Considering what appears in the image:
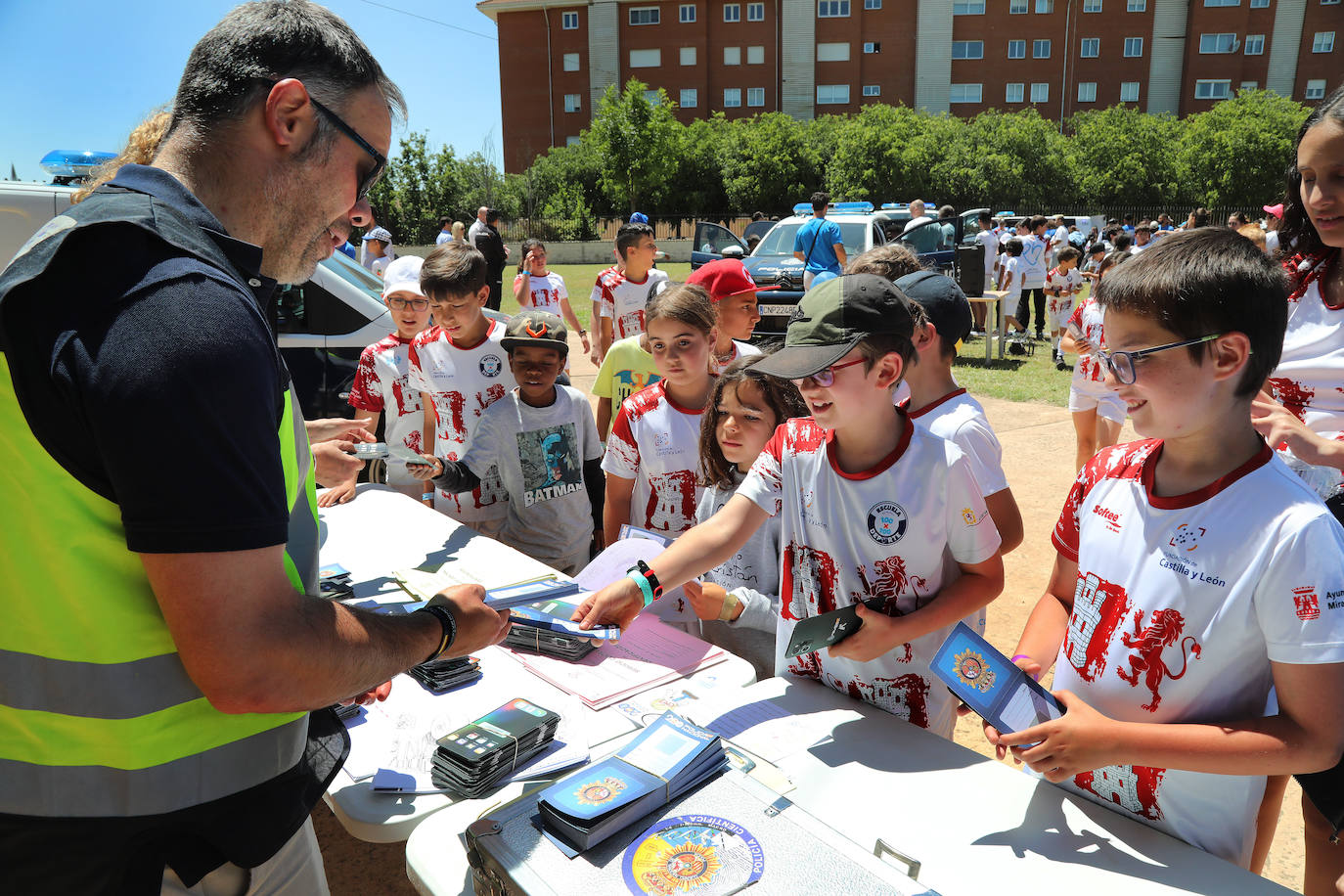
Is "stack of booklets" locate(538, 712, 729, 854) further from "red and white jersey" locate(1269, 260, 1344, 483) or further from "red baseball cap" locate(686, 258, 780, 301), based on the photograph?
"red baseball cap" locate(686, 258, 780, 301)

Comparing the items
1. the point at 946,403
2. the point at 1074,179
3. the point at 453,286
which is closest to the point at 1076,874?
the point at 946,403

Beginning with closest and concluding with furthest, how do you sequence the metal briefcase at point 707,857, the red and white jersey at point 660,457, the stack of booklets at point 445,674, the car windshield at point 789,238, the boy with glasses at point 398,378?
the metal briefcase at point 707,857 < the stack of booklets at point 445,674 < the red and white jersey at point 660,457 < the boy with glasses at point 398,378 < the car windshield at point 789,238

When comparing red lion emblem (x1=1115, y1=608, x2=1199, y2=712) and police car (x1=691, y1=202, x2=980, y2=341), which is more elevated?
police car (x1=691, y1=202, x2=980, y2=341)

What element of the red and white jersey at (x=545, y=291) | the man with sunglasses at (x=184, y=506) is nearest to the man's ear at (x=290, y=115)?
the man with sunglasses at (x=184, y=506)

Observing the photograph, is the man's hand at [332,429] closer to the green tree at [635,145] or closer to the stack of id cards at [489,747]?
the stack of id cards at [489,747]

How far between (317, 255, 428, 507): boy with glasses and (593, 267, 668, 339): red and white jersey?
106 inches

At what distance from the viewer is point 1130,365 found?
1559mm

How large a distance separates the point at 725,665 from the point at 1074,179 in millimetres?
41137

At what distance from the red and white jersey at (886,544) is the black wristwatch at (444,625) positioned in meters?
0.95

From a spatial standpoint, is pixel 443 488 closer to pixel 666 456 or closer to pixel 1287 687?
pixel 666 456

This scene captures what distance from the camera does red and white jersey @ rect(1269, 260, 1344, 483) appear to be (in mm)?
2156

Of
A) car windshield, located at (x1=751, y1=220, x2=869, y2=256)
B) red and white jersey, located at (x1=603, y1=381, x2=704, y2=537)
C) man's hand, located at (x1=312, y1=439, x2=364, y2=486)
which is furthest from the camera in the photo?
car windshield, located at (x1=751, y1=220, x2=869, y2=256)

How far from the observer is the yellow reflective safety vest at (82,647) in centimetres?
104

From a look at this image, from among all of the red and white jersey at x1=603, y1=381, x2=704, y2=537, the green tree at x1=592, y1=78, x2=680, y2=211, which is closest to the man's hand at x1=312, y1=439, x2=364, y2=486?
the red and white jersey at x1=603, y1=381, x2=704, y2=537
